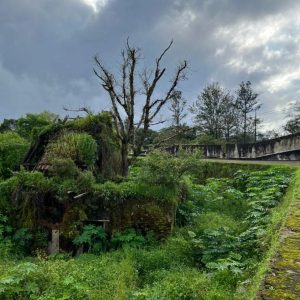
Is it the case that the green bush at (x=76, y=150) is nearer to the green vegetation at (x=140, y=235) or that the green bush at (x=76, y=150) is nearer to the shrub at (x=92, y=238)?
the green vegetation at (x=140, y=235)

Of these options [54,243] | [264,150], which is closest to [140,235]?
[54,243]

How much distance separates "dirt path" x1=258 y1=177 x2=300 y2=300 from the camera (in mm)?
3330

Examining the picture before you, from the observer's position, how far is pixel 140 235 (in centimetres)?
1088

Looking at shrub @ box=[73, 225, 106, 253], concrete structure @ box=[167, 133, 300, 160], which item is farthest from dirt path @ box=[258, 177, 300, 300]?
concrete structure @ box=[167, 133, 300, 160]

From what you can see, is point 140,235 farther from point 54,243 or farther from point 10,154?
point 10,154

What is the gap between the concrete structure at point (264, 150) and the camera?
21594 mm

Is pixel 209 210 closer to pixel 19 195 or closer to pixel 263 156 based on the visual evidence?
pixel 19 195

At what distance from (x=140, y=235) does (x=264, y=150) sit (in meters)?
16.6

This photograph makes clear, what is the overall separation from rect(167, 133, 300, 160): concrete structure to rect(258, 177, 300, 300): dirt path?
13.6m

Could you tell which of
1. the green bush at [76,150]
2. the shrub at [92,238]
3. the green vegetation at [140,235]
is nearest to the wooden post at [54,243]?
the green vegetation at [140,235]

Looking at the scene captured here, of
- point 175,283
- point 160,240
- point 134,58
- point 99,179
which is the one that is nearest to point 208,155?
point 134,58

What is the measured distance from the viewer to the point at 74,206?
37.0 ft

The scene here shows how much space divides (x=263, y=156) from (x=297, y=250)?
2165 cm

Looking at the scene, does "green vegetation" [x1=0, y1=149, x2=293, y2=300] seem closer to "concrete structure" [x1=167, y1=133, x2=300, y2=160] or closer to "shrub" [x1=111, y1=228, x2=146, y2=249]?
"shrub" [x1=111, y1=228, x2=146, y2=249]
